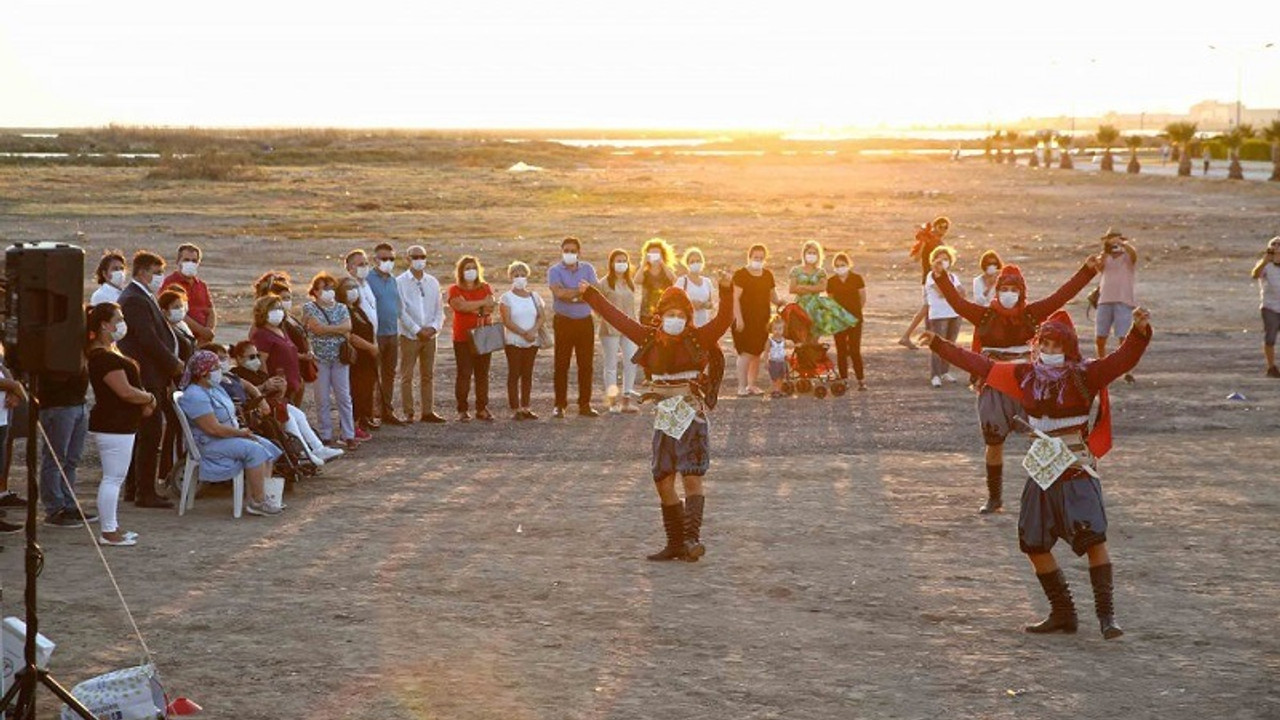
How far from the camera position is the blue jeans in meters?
12.4

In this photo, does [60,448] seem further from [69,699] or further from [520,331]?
[520,331]

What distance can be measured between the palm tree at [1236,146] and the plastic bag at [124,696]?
64.3 meters

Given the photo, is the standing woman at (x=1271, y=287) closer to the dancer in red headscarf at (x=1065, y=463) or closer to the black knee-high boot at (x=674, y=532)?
the black knee-high boot at (x=674, y=532)

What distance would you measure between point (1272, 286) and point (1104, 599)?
1183cm

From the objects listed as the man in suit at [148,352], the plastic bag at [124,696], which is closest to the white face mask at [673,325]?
the man in suit at [148,352]

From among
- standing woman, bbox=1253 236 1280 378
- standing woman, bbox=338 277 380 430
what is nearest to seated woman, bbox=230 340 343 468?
standing woman, bbox=338 277 380 430

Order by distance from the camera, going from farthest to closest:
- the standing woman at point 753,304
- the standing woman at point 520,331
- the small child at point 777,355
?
the small child at point 777,355 < the standing woman at point 753,304 < the standing woman at point 520,331

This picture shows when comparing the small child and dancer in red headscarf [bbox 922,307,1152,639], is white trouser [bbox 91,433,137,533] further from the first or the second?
the small child

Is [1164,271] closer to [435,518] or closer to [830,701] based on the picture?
[435,518]

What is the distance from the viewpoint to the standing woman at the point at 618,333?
17.6 metres

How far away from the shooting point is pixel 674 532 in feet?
37.4

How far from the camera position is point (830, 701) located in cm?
847

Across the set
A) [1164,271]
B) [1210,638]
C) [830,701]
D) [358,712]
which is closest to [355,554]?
[358,712]

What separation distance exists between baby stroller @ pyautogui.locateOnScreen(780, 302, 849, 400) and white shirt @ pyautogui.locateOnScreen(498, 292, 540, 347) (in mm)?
3096
